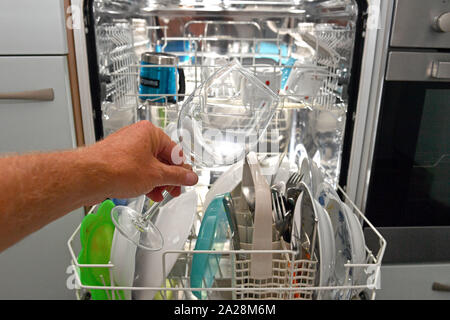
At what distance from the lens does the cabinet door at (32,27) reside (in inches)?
34.9

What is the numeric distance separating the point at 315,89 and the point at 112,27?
0.66 metres

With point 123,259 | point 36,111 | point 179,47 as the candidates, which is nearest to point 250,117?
point 123,259

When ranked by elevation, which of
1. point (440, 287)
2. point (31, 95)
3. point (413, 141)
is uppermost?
point (31, 95)

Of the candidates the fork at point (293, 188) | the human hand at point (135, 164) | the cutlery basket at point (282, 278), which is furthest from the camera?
the fork at point (293, 188)

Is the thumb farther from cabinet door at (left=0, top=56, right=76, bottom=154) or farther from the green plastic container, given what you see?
cabinet door at (left=0, top=56, right=76, bottom=154)

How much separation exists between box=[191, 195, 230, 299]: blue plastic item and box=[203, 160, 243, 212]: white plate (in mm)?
105

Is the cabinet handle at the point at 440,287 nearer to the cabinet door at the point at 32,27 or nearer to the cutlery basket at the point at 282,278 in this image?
the cutlery basket at the point at 282,278

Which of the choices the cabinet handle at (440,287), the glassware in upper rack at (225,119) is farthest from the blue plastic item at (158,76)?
the cabinet handle at (440,287)

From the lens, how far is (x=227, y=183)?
947 mm

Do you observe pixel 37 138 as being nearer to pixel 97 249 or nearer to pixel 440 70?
pixel 97 249

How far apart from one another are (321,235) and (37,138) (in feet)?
2.54

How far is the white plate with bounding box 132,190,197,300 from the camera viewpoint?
754 millimetres

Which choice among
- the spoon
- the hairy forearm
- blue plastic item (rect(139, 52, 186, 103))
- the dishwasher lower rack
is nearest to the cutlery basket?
the dishwasher lower rack
